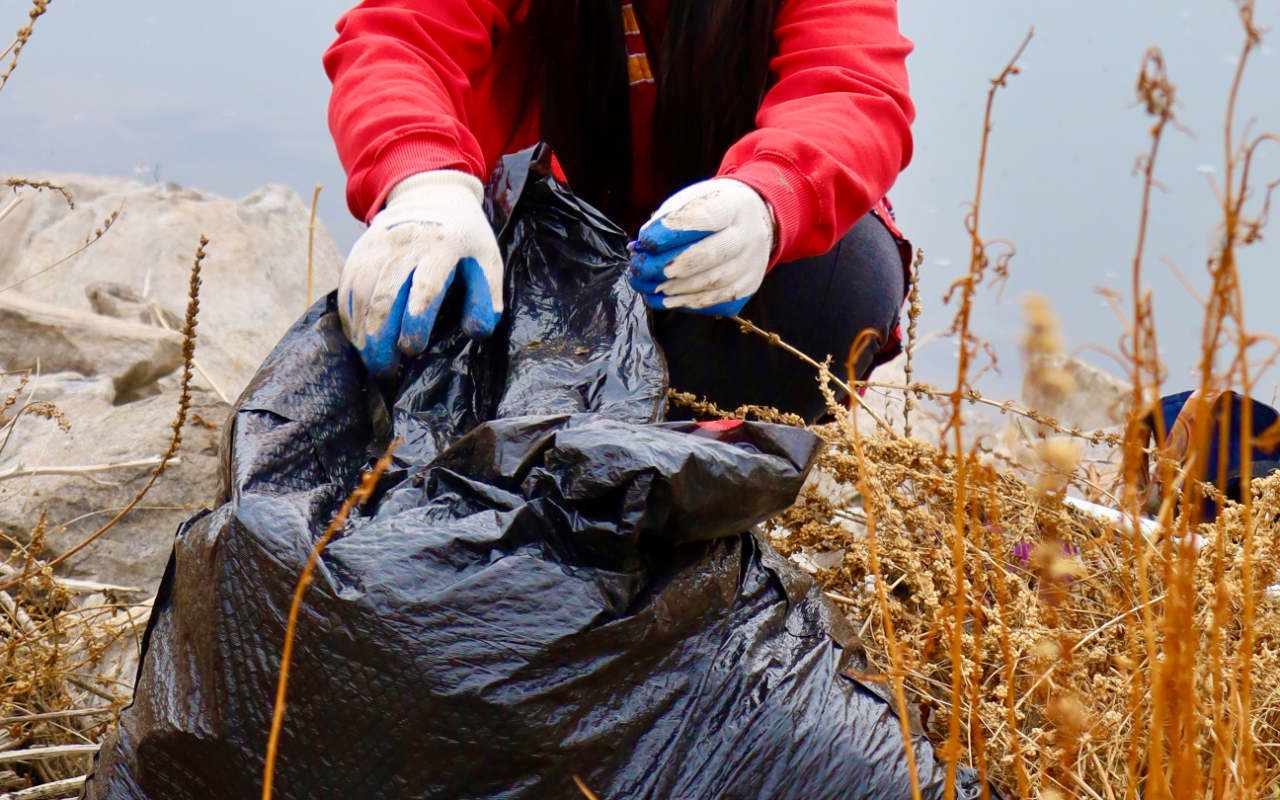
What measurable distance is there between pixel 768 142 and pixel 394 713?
0.71 meters

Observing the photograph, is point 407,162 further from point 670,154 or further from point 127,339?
point 127,339

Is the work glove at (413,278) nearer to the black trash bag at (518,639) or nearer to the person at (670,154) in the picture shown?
the person at (670,154)

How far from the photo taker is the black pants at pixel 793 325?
1.38 m

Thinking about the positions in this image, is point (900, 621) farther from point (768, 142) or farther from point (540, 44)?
point (540, 44)

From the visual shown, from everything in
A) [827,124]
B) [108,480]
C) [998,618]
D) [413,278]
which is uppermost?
[827,124]

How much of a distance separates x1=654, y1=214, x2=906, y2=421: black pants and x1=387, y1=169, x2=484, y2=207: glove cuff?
1.14ft

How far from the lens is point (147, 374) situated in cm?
211

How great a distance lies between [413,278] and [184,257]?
2038mm

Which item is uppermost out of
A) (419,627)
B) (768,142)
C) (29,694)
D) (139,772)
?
(768,142)

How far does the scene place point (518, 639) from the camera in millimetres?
717

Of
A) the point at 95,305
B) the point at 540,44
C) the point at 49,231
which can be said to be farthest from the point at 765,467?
the point at 49,231

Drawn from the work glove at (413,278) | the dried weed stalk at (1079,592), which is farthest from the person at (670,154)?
the dried weed stalk at (1079,592)

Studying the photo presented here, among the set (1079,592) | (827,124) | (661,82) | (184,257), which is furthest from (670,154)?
(184,257)

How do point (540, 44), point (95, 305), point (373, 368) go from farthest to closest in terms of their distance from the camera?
point (95, 305) → point (540, 44) → point (373, 368)
